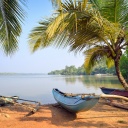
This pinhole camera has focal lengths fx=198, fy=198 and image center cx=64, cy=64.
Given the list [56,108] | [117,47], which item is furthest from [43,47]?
[117,47]

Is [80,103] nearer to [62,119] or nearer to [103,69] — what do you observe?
[62,119]

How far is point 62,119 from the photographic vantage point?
20.1 ft

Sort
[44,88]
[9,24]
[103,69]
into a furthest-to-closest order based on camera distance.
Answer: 1. [103,69]
2. [44,88]
3. [9,24]

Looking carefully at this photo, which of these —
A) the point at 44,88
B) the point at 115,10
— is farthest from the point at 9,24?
the point at 44,88

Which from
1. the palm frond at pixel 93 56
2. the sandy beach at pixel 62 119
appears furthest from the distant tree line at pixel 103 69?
the sandy beach at pixel 62 119

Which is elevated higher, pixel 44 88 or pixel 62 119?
pixel 62 119

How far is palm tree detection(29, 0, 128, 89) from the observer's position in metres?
6.29

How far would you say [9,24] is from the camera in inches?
194

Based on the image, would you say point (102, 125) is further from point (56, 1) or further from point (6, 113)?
point (56, 1)

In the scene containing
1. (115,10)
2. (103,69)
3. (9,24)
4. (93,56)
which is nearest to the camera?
(9,24)

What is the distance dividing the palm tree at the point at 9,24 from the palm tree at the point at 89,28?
3.70 feet

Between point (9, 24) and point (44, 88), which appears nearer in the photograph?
point (9, 24)

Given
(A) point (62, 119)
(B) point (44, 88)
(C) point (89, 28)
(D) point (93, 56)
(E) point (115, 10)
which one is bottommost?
(B) point (44, 88)

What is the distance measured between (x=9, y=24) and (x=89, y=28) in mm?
3214
